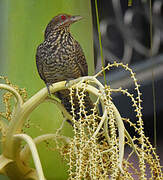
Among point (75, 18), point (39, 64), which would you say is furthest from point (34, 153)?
point (75, 18)

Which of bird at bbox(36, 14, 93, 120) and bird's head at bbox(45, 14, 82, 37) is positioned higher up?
bird's head at bbox(45, 14, 82, 37)

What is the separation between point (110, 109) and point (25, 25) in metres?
0.49

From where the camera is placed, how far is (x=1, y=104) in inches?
38.3

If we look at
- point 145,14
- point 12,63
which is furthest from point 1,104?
point 145,14

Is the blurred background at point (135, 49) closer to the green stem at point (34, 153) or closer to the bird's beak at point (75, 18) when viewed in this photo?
the bird's beak at point (75, 18)

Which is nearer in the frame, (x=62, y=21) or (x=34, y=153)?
(x=34, y=153)

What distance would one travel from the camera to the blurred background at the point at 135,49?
97 centimetres

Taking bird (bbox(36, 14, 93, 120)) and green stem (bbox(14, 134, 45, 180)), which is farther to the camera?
bird (bbox(36, 14, 93, 120))

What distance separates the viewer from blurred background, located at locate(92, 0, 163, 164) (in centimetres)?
97

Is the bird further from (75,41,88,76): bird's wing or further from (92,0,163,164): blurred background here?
(92,0,163,164): blurred background

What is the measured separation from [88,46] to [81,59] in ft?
0.30

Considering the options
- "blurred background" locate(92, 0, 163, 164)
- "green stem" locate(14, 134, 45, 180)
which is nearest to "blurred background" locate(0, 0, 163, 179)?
"blurred background" locate(92, 0, 163, 164)

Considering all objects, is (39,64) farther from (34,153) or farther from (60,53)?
(34,153)

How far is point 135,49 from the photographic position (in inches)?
39.2
